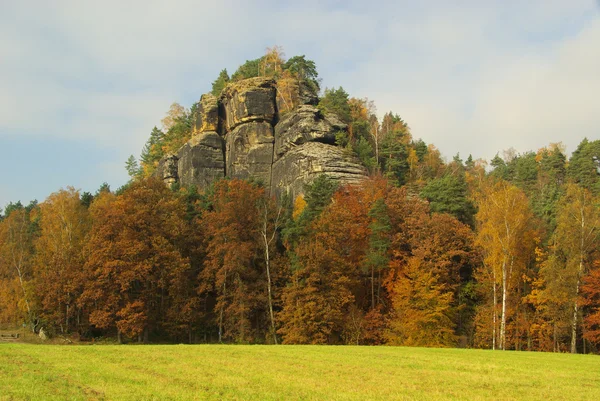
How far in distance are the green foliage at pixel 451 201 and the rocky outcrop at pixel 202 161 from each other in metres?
28.4

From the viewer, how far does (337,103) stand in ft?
238

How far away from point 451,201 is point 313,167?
1559cm

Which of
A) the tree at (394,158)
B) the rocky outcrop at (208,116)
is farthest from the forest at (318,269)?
the rocky outcrop at (208,116)

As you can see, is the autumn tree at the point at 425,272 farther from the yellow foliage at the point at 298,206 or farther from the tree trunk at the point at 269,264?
the tree trunk at the point at 269,264

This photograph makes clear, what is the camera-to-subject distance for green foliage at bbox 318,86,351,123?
229 ft

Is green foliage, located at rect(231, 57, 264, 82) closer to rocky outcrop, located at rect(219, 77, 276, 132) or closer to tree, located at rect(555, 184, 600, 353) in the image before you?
rocky outcrop, located at rect(219, 77, 276, 132)

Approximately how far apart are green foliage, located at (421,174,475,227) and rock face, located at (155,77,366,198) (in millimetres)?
8758

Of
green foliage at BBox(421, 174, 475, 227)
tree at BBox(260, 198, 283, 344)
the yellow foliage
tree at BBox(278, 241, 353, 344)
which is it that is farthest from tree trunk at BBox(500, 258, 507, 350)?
the yellow foliage

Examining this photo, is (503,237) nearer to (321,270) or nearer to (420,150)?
(321,270)

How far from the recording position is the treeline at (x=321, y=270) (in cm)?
4016

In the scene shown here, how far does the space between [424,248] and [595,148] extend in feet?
158

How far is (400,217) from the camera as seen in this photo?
1943 inches

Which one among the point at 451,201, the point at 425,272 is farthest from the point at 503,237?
the point at 451,201

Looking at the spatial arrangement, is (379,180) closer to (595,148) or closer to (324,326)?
(324,326)
